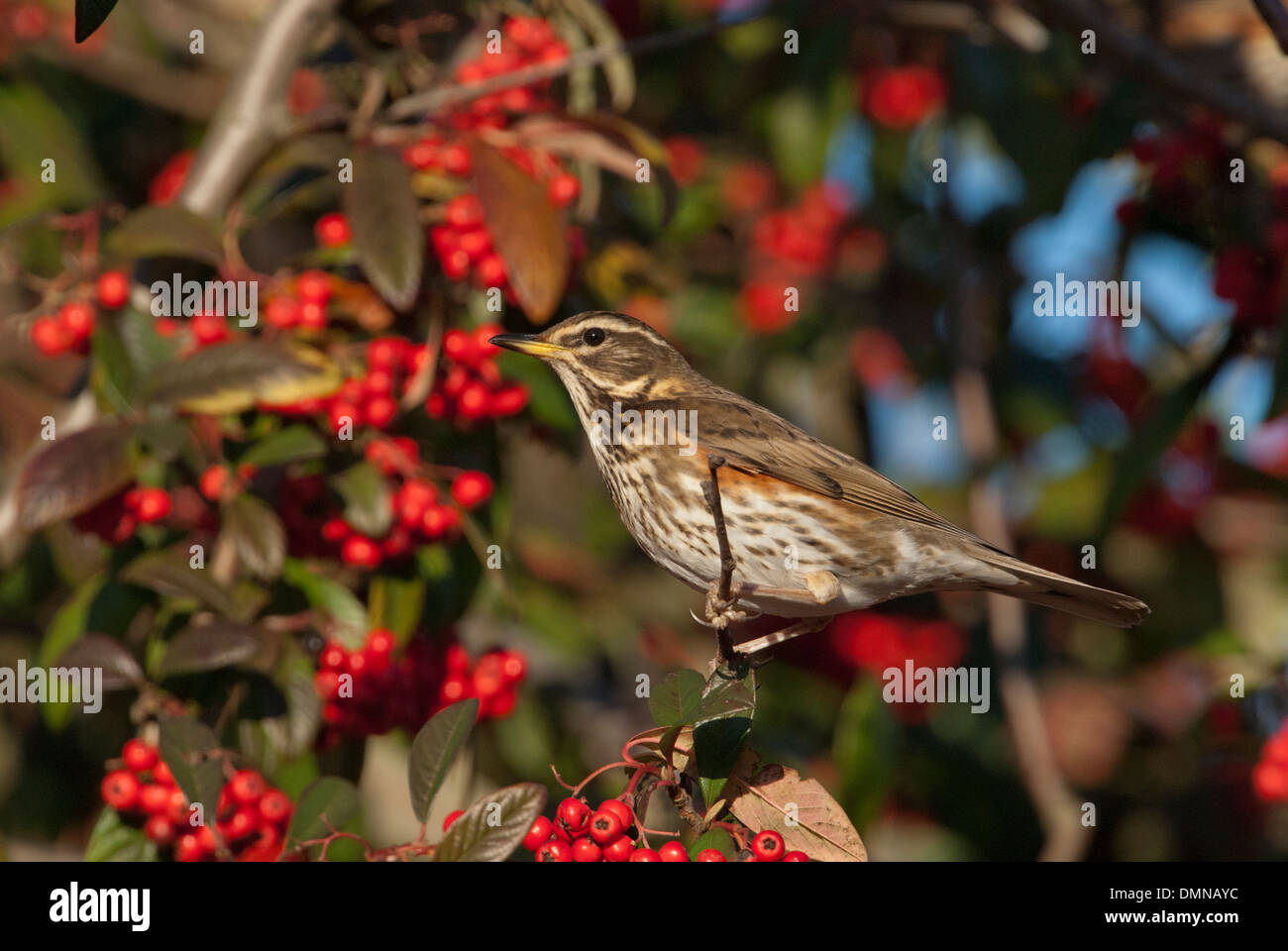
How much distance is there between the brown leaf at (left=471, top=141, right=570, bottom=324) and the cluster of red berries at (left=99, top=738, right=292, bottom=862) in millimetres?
1296

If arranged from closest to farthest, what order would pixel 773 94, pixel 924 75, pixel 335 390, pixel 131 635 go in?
pixel 335 390
pixel 131 635
pixel 773 94
pixel 924 75

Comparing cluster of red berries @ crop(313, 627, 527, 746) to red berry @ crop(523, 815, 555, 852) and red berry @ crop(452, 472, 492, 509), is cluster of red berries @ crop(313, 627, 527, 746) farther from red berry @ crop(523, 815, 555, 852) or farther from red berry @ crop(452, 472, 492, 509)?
red berry @ crop(523, 815, 555, 852)

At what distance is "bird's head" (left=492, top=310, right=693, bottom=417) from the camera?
3.29 m

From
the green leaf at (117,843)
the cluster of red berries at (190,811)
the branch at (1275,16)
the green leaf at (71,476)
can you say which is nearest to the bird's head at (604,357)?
the green leaf at (71,476)

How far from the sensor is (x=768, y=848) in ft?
7.32

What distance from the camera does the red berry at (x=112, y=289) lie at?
3197 millimetres

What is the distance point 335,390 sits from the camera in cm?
292

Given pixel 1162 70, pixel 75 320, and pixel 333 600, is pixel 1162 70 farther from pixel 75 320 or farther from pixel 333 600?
pixel 75 320

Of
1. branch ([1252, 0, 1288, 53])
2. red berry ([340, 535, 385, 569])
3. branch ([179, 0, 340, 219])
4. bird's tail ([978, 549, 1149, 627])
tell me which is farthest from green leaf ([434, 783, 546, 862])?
branch ([1252, 0, 1288, 53])

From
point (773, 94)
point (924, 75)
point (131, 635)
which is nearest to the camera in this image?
point (131, 635)

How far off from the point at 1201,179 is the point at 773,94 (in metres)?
1.64

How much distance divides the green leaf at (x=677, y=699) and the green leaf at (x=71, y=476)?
151 cm

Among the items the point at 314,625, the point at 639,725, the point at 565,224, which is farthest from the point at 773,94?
the point at 314,625
